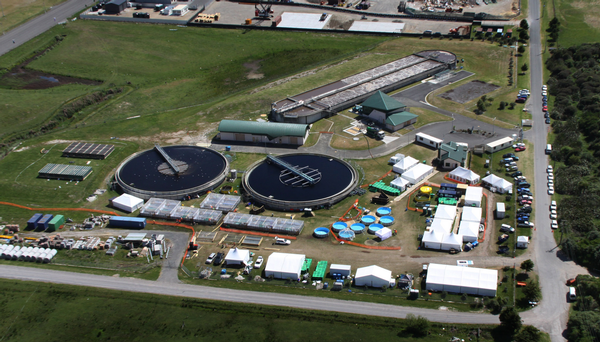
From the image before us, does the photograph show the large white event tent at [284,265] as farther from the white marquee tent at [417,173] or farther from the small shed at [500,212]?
the small shed at [500,212]

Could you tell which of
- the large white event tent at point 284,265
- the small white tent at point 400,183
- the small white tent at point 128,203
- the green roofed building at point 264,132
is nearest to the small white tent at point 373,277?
the large white event tent at point 284,265

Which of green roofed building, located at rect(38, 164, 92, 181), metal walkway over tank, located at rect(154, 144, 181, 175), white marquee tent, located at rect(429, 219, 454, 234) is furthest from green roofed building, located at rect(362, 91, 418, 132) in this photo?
green roofed building, located at rect(38, 164, 92, 181)

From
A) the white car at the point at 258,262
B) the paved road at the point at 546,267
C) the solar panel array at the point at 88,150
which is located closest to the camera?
the paved road at the point at 546,267

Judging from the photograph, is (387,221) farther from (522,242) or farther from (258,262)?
(258,262)

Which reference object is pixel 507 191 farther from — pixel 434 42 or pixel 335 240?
pixel 434 42

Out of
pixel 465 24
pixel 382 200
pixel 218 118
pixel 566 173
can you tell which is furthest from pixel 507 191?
pixel 465 24

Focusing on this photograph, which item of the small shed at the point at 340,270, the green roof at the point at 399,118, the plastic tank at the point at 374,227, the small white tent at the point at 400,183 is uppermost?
the green roof at the point at 399,118
